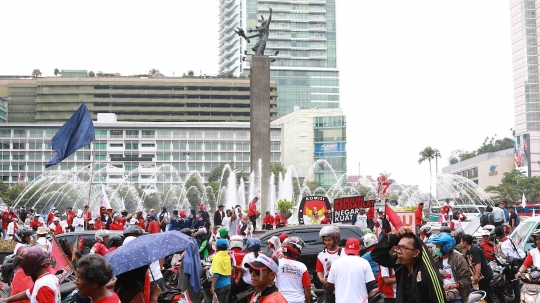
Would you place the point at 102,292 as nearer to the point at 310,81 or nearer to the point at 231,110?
the point at 231,110

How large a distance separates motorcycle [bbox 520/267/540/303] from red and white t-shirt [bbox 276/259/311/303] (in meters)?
4.02

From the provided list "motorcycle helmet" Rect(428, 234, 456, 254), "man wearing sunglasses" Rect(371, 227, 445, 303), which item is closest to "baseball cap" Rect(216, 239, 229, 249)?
"motorcycle helmet" Rect(428, 234, 456, 254)

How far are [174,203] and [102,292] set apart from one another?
357 ft

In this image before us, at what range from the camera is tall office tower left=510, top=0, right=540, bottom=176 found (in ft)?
411

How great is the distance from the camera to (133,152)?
138 metres

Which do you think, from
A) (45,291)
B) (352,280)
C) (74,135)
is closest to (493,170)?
(74,135)

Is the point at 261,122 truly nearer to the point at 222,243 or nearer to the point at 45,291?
the point at 222,243

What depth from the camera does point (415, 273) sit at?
5.82 m

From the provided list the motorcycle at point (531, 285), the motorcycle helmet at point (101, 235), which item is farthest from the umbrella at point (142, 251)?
the motorcycle at point (531, 285)

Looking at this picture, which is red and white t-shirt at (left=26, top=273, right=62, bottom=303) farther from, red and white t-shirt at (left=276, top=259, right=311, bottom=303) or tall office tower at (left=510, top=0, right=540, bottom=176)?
tall office tower at (left=510, top=0, right=540, bottom=176)

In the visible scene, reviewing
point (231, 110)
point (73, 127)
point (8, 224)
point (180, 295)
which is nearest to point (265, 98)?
point (8, 224)

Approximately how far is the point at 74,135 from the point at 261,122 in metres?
19.7

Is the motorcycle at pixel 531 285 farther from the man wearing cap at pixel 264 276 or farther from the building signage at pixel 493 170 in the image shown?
the building signage at pixel 493 170

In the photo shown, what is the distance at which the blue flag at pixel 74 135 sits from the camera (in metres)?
20.7
